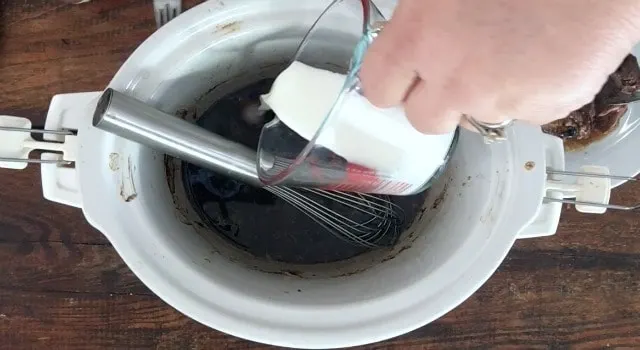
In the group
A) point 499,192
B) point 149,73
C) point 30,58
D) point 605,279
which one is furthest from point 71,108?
point 605,279

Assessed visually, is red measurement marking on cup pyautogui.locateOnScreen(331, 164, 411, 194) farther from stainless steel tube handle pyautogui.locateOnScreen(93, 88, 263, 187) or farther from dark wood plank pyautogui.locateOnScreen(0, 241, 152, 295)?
dark wood plank pyautogui.locateOnScreen(0, 241, 152, 295)

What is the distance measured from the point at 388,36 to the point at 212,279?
0.20 m

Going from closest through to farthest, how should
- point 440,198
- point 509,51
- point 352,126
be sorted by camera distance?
point 509,51
point 352,126
point 440,198

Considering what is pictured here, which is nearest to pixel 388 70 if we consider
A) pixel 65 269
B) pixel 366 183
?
pixel 366 183

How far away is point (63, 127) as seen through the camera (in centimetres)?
44

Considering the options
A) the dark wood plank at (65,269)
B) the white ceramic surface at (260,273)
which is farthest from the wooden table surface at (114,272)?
the white ceramic surface at (260,273)

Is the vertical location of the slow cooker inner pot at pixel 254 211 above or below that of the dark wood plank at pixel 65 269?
above

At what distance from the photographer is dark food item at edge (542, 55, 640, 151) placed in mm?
521

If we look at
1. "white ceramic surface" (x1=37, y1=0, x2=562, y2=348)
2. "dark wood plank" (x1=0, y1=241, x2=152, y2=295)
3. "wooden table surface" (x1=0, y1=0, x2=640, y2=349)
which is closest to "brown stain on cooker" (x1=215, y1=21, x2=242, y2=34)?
"white ceramic surface" (x1=37, y1=0, x2=562, y2=348)

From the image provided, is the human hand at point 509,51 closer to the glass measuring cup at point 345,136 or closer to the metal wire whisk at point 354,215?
the glass measuring cup at point 345,136

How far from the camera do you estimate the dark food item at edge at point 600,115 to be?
0.52 metres

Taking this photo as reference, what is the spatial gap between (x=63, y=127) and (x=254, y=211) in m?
0.17

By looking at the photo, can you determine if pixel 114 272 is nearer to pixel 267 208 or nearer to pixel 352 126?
pixel 267 208

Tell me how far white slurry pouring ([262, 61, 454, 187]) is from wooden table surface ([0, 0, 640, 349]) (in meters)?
0.17
